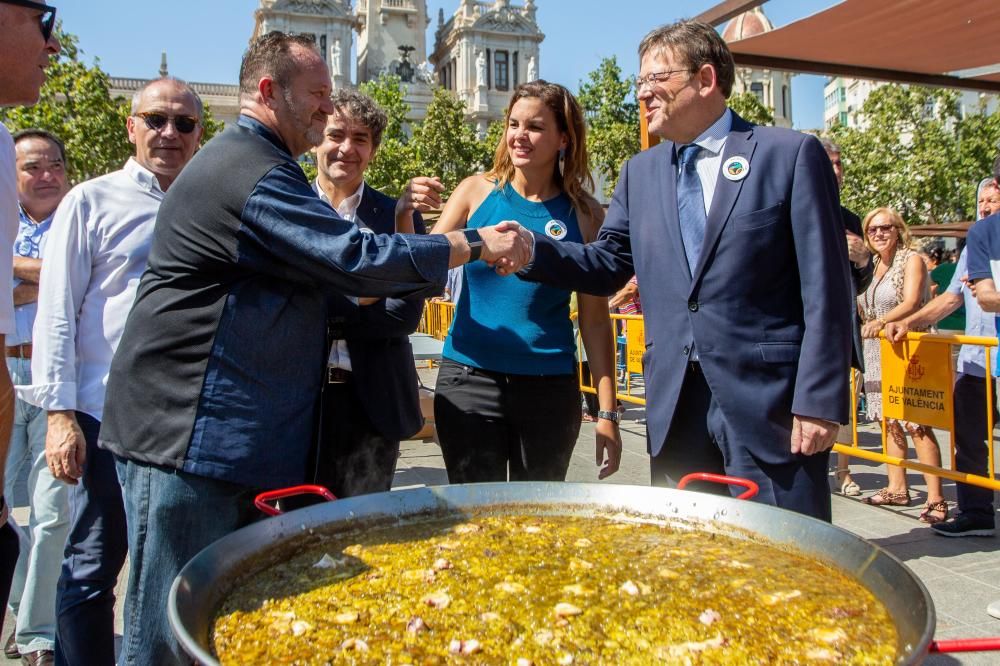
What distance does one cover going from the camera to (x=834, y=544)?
175cm

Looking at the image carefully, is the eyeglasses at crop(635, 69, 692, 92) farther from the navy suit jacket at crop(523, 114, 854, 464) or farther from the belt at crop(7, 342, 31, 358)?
the belt at crop(7, 342, 31, 358)

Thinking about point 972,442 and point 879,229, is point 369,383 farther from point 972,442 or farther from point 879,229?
point 879,229

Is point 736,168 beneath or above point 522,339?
above

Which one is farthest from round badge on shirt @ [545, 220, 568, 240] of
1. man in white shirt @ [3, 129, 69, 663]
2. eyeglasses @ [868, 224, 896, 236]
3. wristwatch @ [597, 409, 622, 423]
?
eyeglasses @ [868, 224, 896, 236]

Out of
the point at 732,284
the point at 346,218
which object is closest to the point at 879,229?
the point at 732,284

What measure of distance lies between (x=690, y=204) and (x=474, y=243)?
2.68 ft

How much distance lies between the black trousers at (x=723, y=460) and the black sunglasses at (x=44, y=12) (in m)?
1.97

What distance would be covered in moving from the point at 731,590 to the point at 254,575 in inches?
39.4

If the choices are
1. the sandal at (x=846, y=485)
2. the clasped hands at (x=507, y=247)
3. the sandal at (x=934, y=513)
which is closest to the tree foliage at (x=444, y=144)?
the sandal at (x=846, y=485)

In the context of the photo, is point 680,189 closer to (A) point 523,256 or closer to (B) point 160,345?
(A) point 523,256

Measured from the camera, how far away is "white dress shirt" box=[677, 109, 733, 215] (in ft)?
9.01

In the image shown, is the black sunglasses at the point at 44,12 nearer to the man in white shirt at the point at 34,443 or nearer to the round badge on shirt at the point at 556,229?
the man in white shirt at the point at 34,443

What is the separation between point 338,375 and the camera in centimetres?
300

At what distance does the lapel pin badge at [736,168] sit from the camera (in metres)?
2.61
